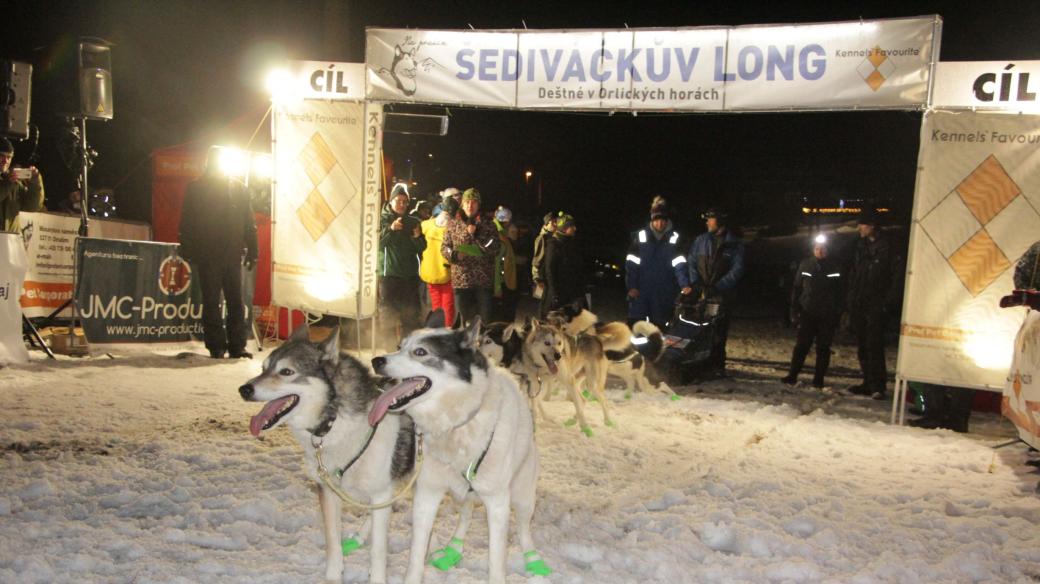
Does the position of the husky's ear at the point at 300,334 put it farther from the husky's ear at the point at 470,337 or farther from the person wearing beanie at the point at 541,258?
the person wearing beanie at the point at 541,258

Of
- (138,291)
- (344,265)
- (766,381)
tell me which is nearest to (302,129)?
(344,265)

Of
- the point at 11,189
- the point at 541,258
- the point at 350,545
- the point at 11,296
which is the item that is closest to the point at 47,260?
the point at 11,189

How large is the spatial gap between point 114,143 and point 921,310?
2338 cm

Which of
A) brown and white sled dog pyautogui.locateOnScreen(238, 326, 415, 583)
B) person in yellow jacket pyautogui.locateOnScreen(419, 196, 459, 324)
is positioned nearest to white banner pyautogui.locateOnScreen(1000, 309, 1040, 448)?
brown and white sled dog pyautogui.locateOnScreen(238, 326, 415, 583)

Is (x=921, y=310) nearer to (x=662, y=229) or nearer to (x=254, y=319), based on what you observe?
(x=662, y=229)

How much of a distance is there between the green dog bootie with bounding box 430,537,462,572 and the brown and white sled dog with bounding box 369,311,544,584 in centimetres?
30

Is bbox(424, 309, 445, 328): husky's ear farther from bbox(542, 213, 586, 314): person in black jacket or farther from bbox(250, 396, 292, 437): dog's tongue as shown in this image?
bbox(542, 213, 586, 314): person in black jacket

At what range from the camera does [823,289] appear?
771 cm

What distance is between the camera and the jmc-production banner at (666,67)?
562cm

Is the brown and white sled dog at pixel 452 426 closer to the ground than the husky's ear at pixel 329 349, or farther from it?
closer to the ground

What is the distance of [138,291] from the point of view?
7516 mm

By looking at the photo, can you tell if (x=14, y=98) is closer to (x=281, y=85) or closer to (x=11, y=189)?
(x=11, y=189)

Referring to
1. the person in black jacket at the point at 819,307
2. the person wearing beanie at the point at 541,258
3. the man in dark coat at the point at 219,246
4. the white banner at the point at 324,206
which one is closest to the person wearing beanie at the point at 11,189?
the man in dark coat at the point at 219,246

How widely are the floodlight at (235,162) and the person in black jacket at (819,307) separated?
6.24m
